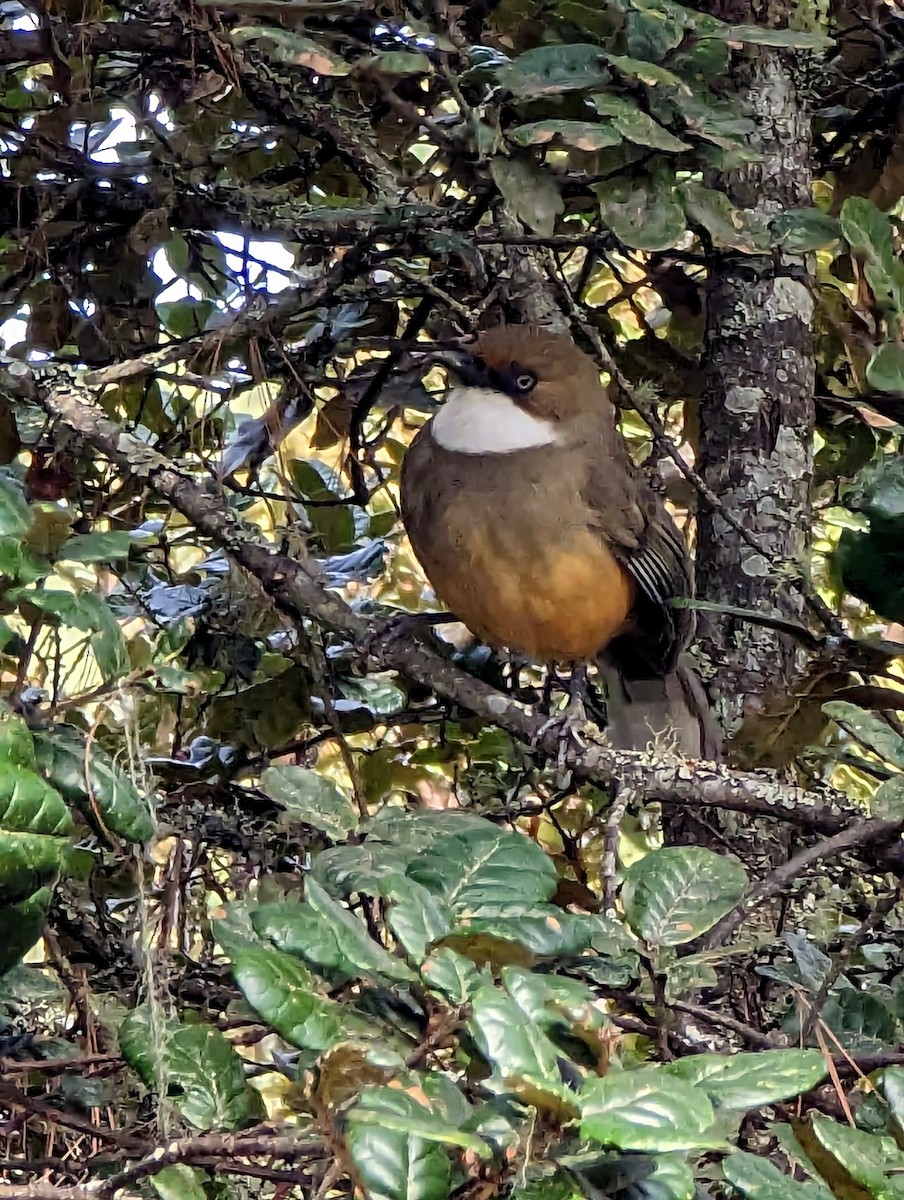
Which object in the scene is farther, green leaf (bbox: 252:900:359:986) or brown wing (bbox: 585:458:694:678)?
brown wing (bbox: 585:458:694:678)

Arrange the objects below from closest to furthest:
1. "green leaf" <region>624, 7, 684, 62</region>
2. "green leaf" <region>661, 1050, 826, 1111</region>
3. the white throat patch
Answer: "green leaf" <region>661, 1050, 826, 1111</region>, "green leaf" <region>624, 7, 684, 62</region>, the white throat patch

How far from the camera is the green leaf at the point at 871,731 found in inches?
65.1

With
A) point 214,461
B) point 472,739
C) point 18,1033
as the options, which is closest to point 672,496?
point 472,739

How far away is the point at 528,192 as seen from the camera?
79.4 inches

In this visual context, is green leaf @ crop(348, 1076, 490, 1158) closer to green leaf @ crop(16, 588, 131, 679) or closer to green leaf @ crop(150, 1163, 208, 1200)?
green leaf @ crop(150, 1163, 208, 1200)

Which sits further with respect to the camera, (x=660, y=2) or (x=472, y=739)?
(x=472, y=739)

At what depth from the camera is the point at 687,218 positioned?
2117mm

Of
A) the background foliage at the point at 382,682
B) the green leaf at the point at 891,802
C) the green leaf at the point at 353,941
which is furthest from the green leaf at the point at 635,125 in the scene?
the green leaf at the point at 353,941

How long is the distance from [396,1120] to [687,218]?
1.57m

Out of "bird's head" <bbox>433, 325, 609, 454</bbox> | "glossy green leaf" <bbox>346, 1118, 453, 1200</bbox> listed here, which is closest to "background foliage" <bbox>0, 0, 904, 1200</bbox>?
"glossy green leaf" <bbox>346, 1118, 453, 1200</bbox>

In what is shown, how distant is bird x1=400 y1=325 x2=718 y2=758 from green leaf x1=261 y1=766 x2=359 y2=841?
4.81 ft

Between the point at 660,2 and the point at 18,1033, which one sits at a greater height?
the point at 660,2

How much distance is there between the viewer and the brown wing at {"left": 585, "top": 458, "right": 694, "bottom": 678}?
9.73ft

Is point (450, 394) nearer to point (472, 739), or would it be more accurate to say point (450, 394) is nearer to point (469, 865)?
point (472, 739)
